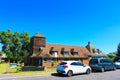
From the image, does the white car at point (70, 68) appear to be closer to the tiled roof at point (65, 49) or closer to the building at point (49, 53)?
the building at point (49, 53)

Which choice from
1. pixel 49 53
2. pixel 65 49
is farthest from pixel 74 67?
pixel 65 49

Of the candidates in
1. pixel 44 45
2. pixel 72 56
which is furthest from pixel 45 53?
pixel 72 56

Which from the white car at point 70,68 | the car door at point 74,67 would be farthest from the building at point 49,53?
the car door at point 74,67

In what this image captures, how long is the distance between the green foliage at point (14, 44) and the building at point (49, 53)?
22.9m

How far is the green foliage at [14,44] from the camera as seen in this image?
7712 cm

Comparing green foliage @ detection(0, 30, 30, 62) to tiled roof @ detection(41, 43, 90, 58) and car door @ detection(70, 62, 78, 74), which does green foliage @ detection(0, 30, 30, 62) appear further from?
car door @ detection(70, 62, 78, 74)

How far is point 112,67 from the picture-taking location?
91.4 ft

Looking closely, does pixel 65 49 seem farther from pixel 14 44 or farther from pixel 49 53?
pixel 14 44

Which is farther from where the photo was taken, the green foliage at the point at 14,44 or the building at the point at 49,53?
the green foliage at the point at 14,44

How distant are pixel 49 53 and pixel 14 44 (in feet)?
104

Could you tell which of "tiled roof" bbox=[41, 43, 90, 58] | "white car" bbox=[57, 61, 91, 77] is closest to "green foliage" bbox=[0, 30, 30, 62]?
"tiled roof" bbox=[41, 43, 90, 58]

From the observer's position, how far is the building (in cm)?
5050

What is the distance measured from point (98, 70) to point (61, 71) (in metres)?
6.82

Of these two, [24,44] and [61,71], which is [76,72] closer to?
[61,71]
